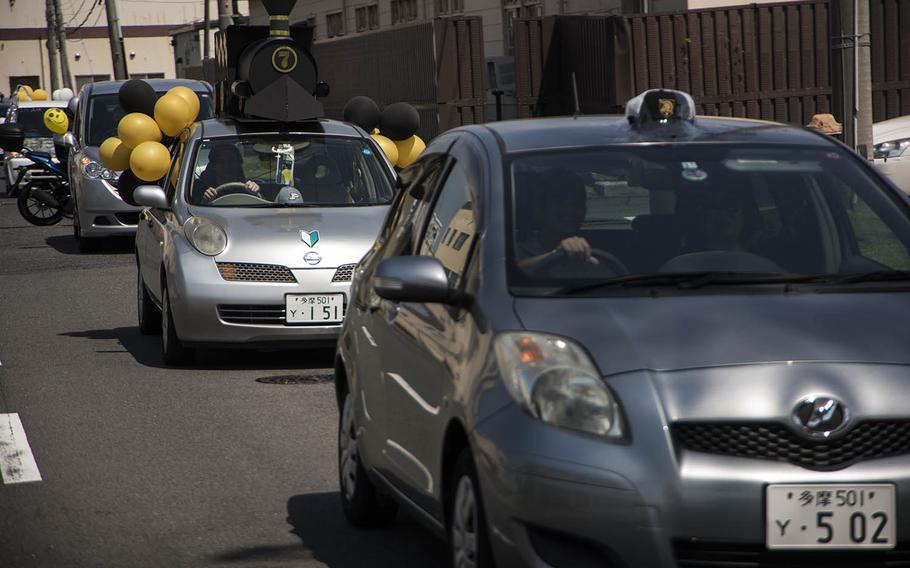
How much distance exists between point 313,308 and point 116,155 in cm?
747

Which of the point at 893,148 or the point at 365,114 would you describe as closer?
the point at 365,114

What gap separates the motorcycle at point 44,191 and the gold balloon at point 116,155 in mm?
6359

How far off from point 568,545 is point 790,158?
5.93ft

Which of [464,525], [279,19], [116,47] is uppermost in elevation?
[116,47]

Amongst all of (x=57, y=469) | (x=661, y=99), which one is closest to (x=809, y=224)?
(x=661, y=99)

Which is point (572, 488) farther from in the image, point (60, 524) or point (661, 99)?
point (60, 524)

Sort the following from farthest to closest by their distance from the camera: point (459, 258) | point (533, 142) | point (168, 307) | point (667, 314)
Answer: point (168, 307) < point (533, 142) < point (459, 258) < point (667, 314)

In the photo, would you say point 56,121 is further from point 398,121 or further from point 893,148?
point 893,148

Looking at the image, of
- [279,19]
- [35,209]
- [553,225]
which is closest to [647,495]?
[553,225]

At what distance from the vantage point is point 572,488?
3.96m

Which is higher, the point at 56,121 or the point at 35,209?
the point at 56,121

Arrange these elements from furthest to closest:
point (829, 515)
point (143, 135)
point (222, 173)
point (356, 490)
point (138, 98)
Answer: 1. point (138, 98)
2. point (143, 135)
3. point (222, 173)
4. point (356, 490)
5. point (829, 515)

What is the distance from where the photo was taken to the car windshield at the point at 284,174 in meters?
11.0

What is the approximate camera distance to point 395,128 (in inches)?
640
